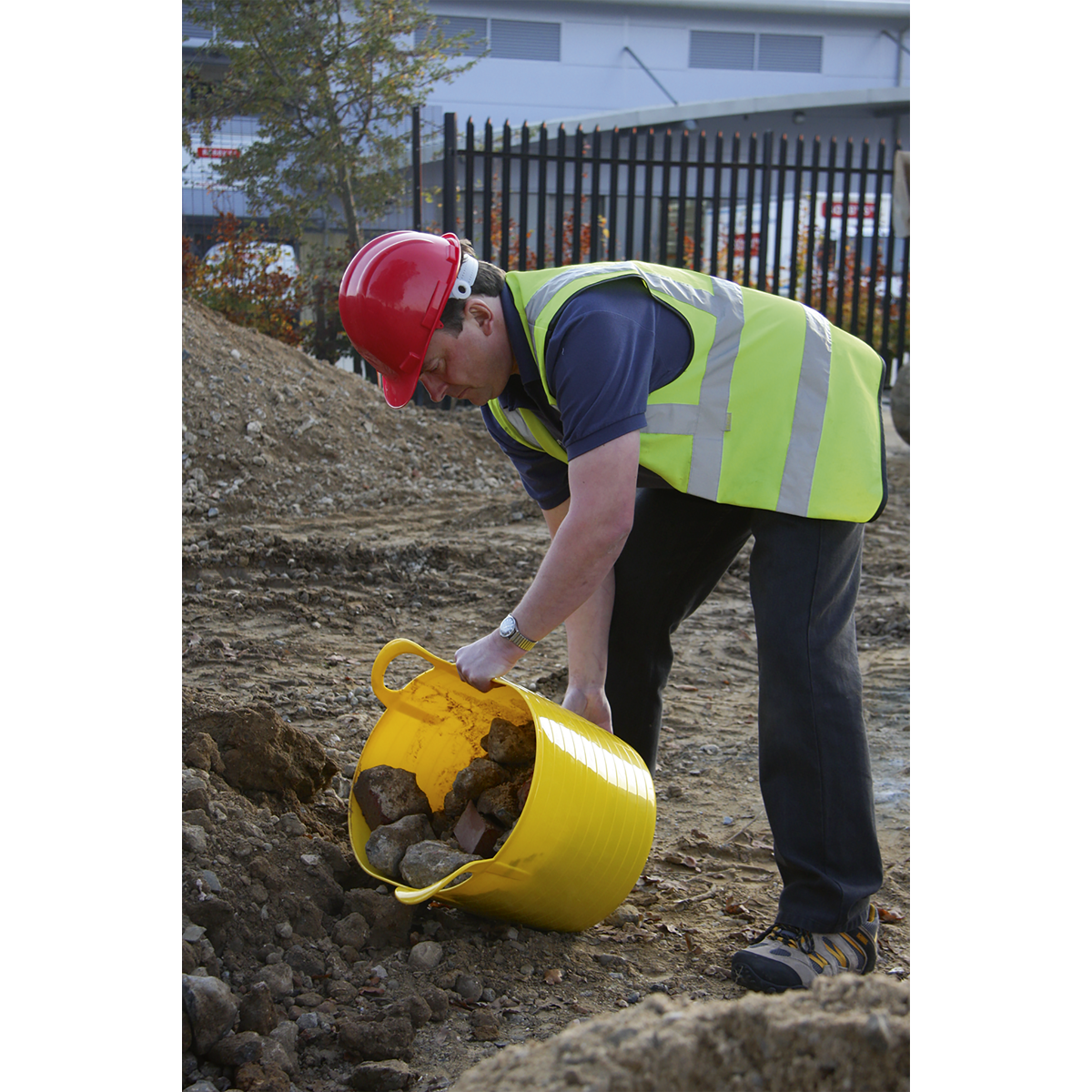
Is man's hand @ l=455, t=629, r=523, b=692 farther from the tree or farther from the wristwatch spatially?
the tree

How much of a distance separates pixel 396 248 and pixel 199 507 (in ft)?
15.6

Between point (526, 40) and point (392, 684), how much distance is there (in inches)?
679

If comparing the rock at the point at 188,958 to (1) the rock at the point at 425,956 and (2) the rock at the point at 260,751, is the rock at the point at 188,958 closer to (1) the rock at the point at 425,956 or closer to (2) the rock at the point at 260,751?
(1) the rock at the point at 425,956

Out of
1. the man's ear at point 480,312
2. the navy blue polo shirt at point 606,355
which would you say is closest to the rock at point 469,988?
the navy blue polo shirt at point 606,355

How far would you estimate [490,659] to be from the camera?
211 cm

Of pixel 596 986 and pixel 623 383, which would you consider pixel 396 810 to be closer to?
pixel 596 986

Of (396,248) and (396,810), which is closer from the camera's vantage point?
(396,248)

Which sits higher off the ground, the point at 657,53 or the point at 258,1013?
the point at 657,53

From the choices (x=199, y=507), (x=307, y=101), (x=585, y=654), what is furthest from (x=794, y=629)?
(x=307, y=101)

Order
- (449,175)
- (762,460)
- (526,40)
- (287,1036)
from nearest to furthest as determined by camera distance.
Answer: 1. (287,1036)
2. (762,460)
3. (449,175)
4. (526,40)

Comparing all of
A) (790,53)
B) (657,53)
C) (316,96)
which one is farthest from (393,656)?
(790,53)

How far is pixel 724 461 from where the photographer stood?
2133mm

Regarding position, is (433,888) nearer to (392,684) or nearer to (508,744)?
(508,744)

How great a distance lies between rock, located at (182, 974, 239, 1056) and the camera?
5.66ft
